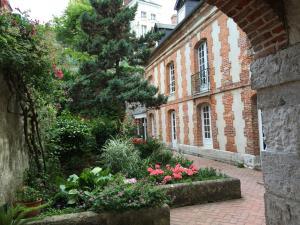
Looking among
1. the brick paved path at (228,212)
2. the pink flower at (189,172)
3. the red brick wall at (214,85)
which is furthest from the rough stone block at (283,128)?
the red brick wall at (214,85)

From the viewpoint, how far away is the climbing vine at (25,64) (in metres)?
4.11

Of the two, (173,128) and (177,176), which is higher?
(173,128)

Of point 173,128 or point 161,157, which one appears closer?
point 161,157

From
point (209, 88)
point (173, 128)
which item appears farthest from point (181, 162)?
point (173, 128)

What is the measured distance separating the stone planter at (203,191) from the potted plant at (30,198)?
7.41 ft

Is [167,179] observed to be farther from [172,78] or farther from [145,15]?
[145,15]

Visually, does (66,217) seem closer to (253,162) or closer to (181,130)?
(253,162)

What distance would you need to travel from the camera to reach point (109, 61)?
11.6 meters

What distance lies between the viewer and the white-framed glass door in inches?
495

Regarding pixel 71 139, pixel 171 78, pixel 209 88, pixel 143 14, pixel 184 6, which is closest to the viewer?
pixel 71 139

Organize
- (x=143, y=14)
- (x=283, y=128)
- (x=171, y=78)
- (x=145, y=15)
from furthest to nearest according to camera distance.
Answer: (x=145, y=15) → (x=143, y=14) → (x=171, y=78) → (x=283, y=128)

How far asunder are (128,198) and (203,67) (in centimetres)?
950

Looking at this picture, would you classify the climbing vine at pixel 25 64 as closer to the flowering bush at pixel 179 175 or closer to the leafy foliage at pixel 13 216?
the leafy foliage at pixel 13 216

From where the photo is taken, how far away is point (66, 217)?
4129mm
